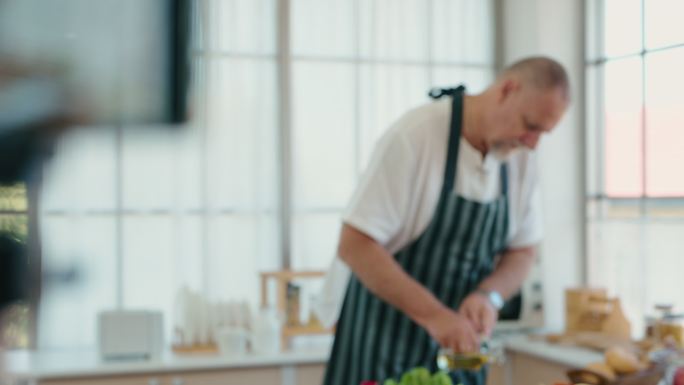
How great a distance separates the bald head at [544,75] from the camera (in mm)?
1813

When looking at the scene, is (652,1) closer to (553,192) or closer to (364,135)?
(553,192)

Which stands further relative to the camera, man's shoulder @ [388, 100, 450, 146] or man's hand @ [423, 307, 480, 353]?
man's shoulder @ [388, 100, 450, 146]

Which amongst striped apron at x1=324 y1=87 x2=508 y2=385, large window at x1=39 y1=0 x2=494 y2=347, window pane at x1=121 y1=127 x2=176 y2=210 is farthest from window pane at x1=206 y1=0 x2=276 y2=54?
striped apron at x1=324 y1=87 x2=508 y2=385

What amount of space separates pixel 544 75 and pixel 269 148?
2170 mm

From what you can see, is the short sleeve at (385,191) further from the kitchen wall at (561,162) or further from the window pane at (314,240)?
the kitchen wall at (561,162)

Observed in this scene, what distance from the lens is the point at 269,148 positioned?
12.7 feet

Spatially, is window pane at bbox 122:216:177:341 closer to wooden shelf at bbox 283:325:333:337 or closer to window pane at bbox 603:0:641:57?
wooden shelf at bbox 283:325:333:337

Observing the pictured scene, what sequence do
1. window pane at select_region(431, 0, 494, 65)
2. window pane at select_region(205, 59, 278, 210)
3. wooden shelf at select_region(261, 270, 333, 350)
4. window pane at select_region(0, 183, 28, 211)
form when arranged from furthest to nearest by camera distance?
window pane at select_region(431, 0, 494, 65) < window pane at select_region(205, 59, 278, 210) < wooden shelf at select_region(261, 270, 333, 350) < window pane at select_region(0, 183, 28, 211)

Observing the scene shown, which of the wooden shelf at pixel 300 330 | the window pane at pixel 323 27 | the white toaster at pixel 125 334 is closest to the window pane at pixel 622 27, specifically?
the window pane at pixel 323 27

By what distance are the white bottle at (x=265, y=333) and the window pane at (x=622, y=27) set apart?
5.93 feet

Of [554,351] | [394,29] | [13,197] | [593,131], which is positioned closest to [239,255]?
[394,29]

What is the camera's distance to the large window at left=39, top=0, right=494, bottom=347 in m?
3.67

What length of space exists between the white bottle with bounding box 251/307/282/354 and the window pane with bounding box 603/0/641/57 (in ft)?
5.93

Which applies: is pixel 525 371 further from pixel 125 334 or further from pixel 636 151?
pixel 125 334
